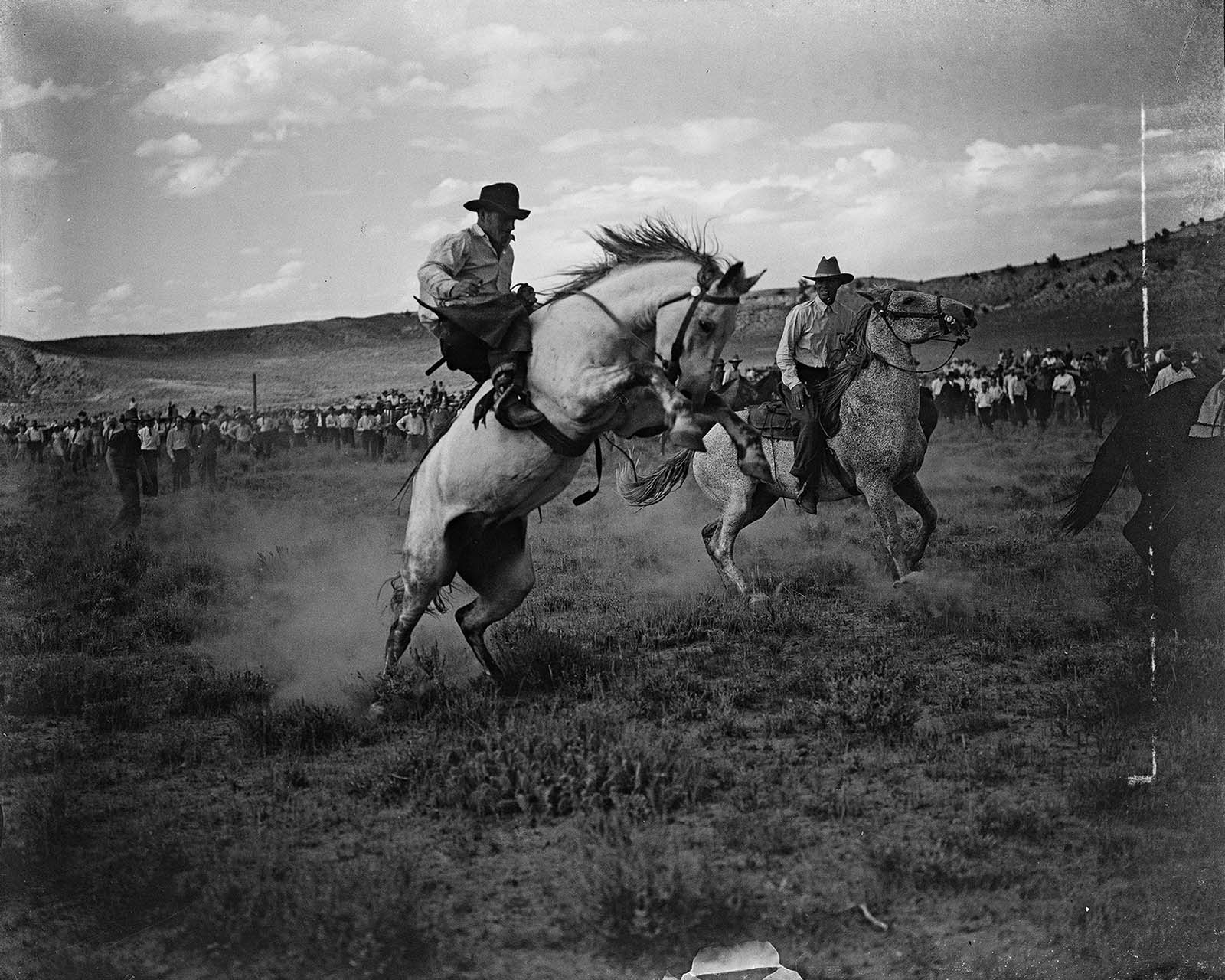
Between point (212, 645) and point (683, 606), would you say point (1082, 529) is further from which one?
point (212, 645)

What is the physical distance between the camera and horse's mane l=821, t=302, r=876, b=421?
696cm

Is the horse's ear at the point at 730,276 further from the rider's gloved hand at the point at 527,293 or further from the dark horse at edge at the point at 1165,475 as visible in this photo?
the dark horse at edge at the point at 1165,475

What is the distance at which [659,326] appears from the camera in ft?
15.7

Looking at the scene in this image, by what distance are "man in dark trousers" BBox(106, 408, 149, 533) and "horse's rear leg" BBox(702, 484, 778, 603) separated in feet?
12.2

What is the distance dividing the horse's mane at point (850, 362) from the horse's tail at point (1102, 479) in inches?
58.6

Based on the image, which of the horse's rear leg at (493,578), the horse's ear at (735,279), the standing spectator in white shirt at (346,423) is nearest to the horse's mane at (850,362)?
the horse's ear at (735,279)

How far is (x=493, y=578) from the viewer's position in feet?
18.0

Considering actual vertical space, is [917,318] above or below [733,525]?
above

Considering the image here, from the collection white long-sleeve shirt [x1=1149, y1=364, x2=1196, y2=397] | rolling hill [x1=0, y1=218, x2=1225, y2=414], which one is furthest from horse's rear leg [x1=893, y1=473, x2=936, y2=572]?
white long-sleeve shirt [x1=1149, y1=364, x2=1196, y2=397]

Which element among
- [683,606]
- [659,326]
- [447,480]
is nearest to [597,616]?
[683,606]

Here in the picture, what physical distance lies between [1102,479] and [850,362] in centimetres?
165

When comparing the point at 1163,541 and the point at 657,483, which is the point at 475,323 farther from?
the point at 1163,541

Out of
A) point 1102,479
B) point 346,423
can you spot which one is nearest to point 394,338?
point 346,423

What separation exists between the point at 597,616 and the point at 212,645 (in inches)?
85.4
